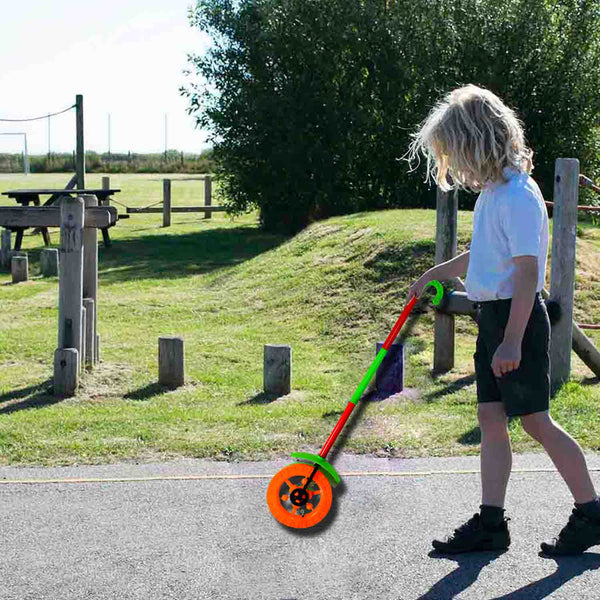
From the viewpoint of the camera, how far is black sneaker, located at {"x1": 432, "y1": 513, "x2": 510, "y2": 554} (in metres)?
3.97

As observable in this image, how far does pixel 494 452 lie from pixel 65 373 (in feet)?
→ 13.3

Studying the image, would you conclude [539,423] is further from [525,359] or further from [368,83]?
[368,83]

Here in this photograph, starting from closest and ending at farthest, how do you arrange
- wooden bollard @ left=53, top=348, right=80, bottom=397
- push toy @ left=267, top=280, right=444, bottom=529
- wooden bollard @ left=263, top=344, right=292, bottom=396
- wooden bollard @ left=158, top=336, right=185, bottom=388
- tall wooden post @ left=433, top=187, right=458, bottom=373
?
push toy @ left=267, top=280, right=444, bottom=529
wooden bollard @ left=263, top=344, right=292, bottom=396
wooden bollard @ left=53, top=348, right=80, bottom=397
wooden bollard @ left=158, top=336, right=185, bottom=388
tall wooden post @ left=433, top=187, right=458, bottom=373

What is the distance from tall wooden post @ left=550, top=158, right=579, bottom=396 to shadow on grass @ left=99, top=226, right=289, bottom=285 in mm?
8904

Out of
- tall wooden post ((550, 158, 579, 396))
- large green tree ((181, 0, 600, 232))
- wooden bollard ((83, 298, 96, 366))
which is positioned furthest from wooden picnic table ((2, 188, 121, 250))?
tall wooden post ((550, 158, 579, 396))

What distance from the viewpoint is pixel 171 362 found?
7516mm

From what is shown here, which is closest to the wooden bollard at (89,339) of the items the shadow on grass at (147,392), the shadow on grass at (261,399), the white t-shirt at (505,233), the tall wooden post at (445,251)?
the shadow on grass at (147,392)

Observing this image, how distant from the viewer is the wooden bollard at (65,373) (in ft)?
23.7

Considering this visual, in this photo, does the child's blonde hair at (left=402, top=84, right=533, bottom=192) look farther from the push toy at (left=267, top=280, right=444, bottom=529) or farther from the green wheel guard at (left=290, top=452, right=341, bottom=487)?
the green wheel guard at (left=290, top=452, right=341, bottom=487)

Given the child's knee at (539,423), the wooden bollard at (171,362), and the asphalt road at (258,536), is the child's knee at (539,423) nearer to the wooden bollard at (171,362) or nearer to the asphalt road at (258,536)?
the asphalt road at (258,536)

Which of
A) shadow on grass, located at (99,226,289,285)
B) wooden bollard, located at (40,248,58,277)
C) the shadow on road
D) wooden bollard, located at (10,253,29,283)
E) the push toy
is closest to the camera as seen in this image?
the shadow on road

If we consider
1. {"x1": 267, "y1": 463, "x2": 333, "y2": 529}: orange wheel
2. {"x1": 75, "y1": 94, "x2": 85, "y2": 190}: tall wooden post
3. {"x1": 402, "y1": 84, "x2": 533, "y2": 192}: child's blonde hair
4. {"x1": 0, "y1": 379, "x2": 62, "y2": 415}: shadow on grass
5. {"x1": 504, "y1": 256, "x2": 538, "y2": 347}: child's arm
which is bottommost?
{"x1": 0, "y1": 379, "x2": 62, "y2": 415}: shadow on grass

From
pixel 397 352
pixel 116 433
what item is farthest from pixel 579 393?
pixel 116 433

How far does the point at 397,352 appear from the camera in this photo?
23.6 ft
